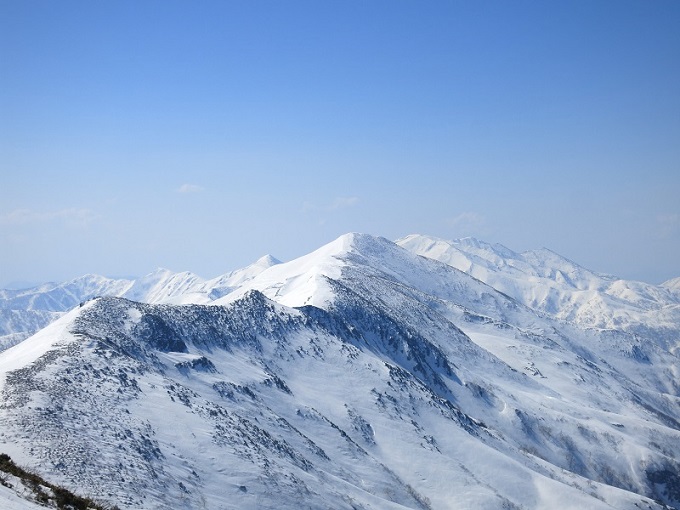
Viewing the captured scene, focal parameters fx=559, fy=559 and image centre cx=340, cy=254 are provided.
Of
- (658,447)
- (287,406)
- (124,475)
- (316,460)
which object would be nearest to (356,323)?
(287,406)

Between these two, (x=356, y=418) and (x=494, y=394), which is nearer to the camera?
(x=356, y=418)

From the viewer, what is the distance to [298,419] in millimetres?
99125

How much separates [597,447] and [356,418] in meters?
82.9

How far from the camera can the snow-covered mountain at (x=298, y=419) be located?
190 ft

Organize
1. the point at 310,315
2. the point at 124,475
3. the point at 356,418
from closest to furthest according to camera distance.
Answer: the point at 124,475
the point at 356,418
the point at 310,315

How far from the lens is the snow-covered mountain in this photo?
57906 millimetres

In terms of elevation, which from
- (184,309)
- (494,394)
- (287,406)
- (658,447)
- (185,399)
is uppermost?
(184,309)

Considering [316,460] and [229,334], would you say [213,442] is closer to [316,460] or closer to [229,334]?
[316,460]

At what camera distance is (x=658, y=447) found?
165125 mm

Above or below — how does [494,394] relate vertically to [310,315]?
below

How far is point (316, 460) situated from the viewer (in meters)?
84.9

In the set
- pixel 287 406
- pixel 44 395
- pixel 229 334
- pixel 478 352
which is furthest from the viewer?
pixel 478 352

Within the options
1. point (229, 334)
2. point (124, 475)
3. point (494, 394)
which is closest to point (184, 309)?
point (229, 334)

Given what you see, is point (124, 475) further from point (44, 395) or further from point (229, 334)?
point (229, 334)
